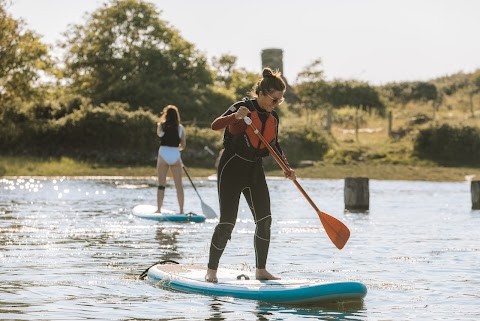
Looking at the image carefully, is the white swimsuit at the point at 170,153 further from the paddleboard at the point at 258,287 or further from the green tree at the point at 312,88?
the green tree at the point at 312,88

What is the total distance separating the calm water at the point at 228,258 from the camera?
9.28 meters

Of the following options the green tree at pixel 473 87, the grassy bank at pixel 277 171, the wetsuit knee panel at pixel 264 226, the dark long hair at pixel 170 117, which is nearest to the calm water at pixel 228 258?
the wetsuit knee panel at pixel 264 226

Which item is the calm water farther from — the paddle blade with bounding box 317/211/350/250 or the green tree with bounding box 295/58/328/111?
the green tree with bounding box 295/58/328/111

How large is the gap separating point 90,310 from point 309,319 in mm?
1805

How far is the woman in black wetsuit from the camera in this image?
10141 mm

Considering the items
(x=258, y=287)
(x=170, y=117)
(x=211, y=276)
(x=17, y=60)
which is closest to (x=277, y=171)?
(x=17, y=60)

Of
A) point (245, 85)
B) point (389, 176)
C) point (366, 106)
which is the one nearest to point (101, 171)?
point (389, 176)

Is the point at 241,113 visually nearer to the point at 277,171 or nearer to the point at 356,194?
the point at 356,194

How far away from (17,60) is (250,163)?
36369 millimetres

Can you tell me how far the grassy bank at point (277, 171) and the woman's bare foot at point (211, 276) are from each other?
95.0 feet

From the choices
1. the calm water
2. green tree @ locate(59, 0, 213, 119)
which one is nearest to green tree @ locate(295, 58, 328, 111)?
green tree @ locate(59, 0, 213, 119)

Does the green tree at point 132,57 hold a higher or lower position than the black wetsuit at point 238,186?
higher

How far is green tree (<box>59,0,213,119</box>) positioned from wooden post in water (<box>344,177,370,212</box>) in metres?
28.3

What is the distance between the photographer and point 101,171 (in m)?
40.4
